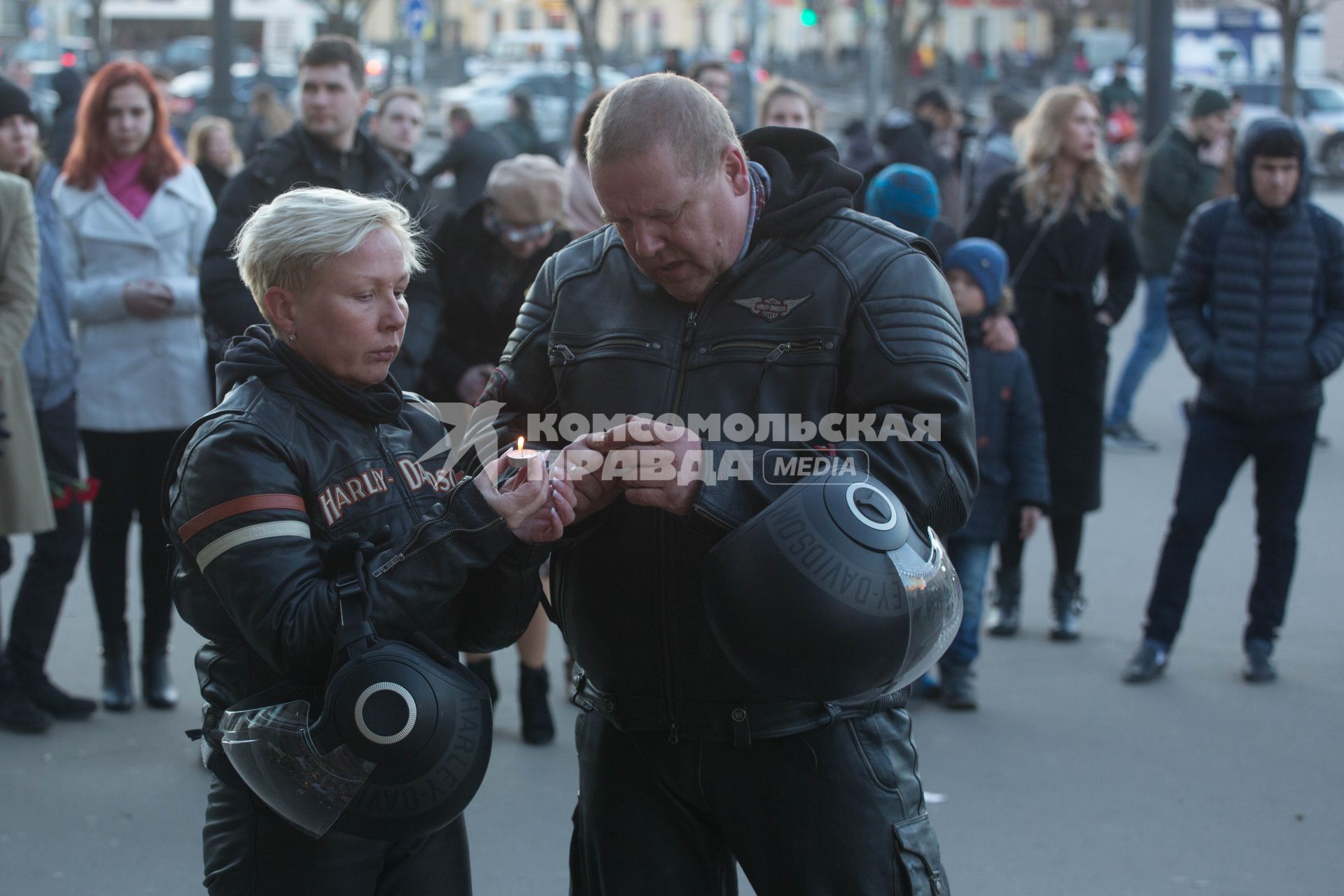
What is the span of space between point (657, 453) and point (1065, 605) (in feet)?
13.2

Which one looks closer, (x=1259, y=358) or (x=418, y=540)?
(x=418, y=540)

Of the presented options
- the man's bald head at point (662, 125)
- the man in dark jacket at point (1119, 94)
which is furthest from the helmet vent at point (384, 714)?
the man in dark jacket at point (1119, 94)

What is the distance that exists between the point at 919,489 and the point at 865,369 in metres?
0.21

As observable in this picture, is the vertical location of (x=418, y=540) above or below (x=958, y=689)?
above

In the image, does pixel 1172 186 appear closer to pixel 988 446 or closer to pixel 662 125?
pixel 988 446

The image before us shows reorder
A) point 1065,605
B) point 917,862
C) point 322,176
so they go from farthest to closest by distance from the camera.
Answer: point 1065,605 → point 322,176 → point 917,862

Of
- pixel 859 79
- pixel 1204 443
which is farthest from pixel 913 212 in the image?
pixel 859 79

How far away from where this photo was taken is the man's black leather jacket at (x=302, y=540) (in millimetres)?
2307

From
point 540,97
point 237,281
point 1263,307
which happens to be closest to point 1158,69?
point 1263,307

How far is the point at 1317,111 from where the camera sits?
27.6 meters

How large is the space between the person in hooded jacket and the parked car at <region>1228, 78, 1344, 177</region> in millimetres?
24699

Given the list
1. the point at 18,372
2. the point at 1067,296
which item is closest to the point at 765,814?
the point at 18,372

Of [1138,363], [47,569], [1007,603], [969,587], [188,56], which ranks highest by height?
[188,56]

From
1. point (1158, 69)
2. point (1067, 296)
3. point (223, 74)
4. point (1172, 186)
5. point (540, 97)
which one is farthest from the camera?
point (540, 97)
